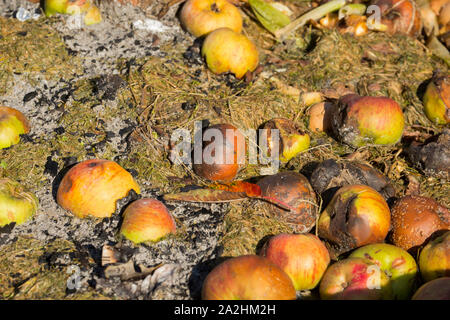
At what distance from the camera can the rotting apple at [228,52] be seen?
16.5ft

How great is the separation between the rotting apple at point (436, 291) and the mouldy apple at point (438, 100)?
2752 millimetres

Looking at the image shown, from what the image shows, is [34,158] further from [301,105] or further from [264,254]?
[301,105]

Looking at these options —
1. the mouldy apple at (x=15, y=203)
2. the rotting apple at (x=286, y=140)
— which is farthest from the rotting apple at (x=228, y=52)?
the mouldy apple at (x=15, y=203)

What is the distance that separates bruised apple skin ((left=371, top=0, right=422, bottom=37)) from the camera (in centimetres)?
613

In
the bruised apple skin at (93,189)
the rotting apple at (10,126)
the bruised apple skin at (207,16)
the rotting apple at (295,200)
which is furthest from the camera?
the bruised apple skin at (207,16)

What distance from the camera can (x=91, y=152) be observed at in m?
4.27

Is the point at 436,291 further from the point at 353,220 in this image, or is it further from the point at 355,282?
the point at 353,220

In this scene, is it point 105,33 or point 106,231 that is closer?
point 106,231

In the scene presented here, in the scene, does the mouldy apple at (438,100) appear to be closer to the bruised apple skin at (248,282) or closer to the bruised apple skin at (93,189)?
the bruised apple skin at (248,282)

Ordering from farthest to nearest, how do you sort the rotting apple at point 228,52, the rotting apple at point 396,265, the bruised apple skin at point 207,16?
the bruised apple skin at point 207,16
the rotting apple at point 228,52
the rotting apple at point 396,265

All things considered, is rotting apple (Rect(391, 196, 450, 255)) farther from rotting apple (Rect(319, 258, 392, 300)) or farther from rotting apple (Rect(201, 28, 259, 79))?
rotting apple (Rect(201, 28, 259, 79))

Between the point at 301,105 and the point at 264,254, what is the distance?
2.25 meters
